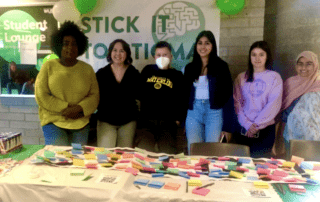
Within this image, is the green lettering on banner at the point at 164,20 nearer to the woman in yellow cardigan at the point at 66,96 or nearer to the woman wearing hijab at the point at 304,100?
the woman in yellow cardigan at the point at 66,96

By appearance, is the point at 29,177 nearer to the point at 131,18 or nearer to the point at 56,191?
the point at 56,191

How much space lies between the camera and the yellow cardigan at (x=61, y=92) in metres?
2.24

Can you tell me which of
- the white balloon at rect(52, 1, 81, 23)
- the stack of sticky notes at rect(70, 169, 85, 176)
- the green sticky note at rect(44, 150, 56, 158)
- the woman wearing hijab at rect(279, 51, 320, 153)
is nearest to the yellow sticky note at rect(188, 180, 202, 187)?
the stack of sticky notes at rect(70, 169, 85, 176)

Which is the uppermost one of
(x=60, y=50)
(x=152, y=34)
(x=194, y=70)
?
(x=152, y=34)

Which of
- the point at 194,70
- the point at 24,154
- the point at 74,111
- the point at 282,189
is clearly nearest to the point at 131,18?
A: the point at 194,70

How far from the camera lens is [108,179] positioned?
1234 millimetres

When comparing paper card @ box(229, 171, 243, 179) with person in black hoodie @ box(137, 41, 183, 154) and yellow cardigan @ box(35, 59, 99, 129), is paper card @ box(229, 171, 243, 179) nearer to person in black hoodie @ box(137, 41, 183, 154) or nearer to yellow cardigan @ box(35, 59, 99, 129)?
person in black hoodie @ box(137, 41, 183, 154)

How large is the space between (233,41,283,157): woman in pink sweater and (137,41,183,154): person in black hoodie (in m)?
0.56

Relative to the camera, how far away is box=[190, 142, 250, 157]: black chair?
1827 mm

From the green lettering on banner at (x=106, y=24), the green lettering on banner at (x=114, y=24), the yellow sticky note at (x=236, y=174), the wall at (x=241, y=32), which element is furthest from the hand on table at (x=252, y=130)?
the green lettering on banner at (x=106, y=24)

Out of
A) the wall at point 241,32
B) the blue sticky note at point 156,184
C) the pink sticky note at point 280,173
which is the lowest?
the blue sticky note at point 156,184

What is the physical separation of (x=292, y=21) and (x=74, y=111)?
2.26 meters

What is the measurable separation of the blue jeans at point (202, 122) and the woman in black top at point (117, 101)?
52 cm

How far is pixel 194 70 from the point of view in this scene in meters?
2.43
